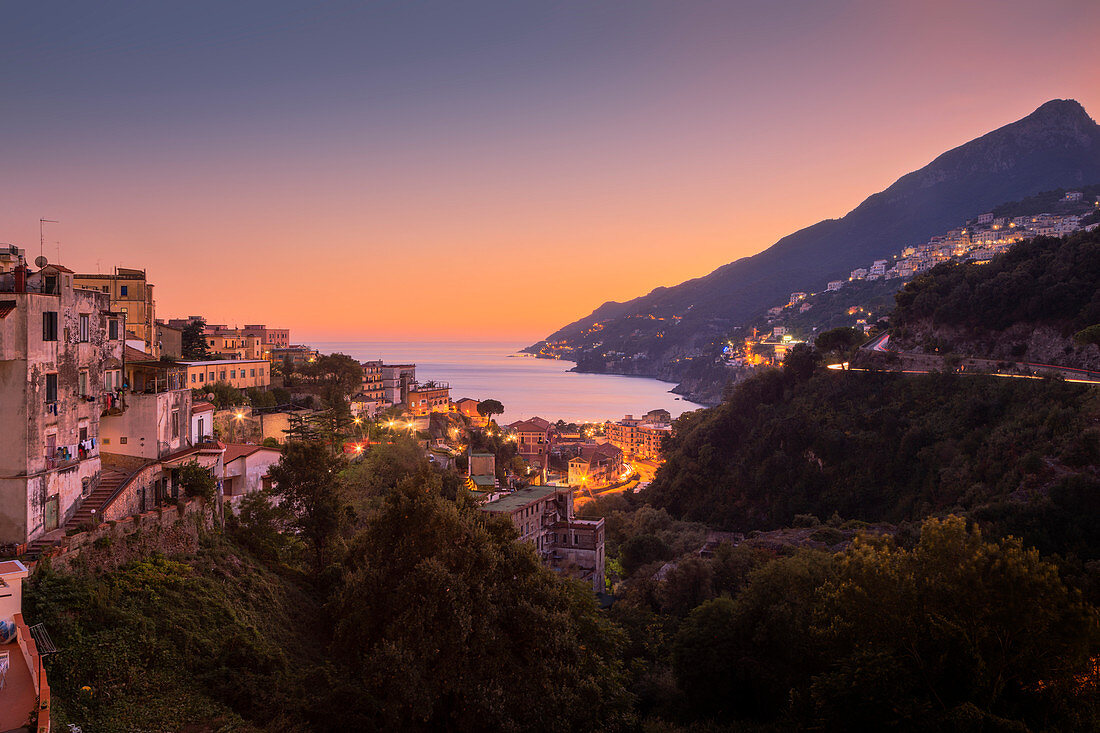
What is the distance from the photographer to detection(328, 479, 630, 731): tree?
10.8 meters

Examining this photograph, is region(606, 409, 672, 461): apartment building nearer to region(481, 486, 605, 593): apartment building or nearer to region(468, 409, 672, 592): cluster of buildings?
region(468, 409, 672, 592): cluster of buildings

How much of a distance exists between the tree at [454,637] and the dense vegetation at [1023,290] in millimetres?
43955

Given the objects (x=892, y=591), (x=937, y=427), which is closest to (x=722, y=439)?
(x=937, y=427)

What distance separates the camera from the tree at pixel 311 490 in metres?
17.8

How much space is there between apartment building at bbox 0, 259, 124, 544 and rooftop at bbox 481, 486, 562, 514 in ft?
51.6

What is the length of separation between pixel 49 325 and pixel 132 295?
669 inches

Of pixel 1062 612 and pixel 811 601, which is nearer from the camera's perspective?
pixel 1062 612

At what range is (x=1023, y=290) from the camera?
44531 mm

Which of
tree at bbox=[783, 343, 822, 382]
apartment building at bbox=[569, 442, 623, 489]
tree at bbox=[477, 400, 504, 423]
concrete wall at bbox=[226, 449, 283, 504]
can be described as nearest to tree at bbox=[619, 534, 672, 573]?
concrete wall at bbox=[226, 449, 283, 504]

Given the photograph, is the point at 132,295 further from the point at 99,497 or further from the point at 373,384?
the point at 373,384

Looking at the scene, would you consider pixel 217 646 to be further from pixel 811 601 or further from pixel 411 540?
pixel 811 601

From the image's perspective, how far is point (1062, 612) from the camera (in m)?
10.5

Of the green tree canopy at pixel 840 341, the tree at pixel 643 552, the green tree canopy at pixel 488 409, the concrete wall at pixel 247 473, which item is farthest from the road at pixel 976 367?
the concrete wall at pixel 247 473

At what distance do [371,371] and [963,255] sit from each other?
323 ft
